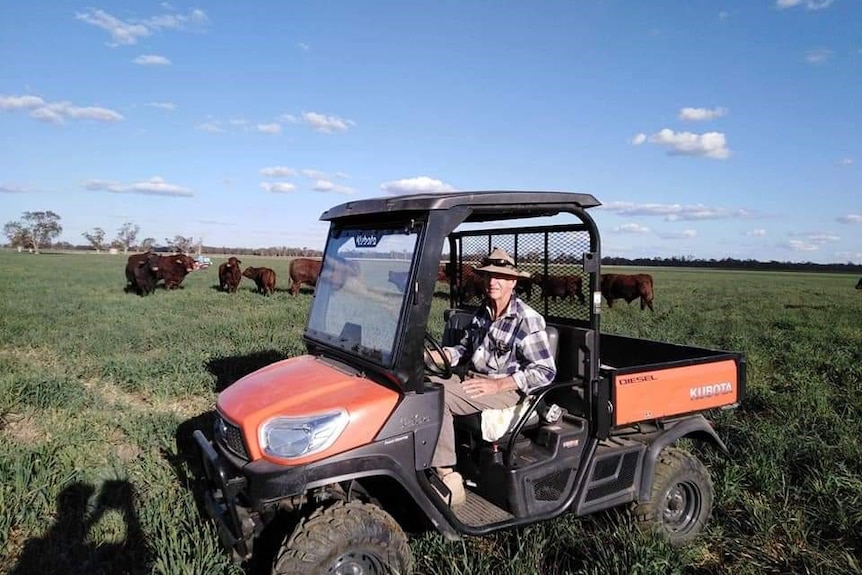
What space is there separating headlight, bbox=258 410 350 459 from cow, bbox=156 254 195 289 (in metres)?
22.8

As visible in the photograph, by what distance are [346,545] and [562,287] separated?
224 centimetres

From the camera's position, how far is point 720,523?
4.15 m

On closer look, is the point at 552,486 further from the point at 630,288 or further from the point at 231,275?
the point at 231,275

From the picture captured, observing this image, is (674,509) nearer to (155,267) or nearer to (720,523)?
(720,523)

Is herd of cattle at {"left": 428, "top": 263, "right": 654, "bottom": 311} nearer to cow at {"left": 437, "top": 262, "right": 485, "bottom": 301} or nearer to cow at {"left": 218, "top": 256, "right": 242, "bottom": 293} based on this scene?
cow at {"left": 437, "top": 262, "right": 485, "bottom": 301}

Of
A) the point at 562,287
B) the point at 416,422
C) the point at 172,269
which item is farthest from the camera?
the point at 172,269

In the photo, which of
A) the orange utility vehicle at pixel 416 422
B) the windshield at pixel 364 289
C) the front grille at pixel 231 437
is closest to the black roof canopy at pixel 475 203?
the orange utility vehicle at pixel 416 422

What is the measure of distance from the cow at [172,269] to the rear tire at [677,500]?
906 inches

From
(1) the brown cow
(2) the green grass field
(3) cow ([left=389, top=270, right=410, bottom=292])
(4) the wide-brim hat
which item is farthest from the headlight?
(1) the brown cow

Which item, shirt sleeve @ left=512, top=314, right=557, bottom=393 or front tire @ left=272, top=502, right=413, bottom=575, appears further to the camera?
shirt sleeve @ left=512, top=314, right=557, bottom=393

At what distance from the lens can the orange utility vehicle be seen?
113 inches

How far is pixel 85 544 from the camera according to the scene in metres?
3.66

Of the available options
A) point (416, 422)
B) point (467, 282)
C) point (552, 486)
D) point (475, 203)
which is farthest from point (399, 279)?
point (467, 282)

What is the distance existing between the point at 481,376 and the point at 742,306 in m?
19.8
